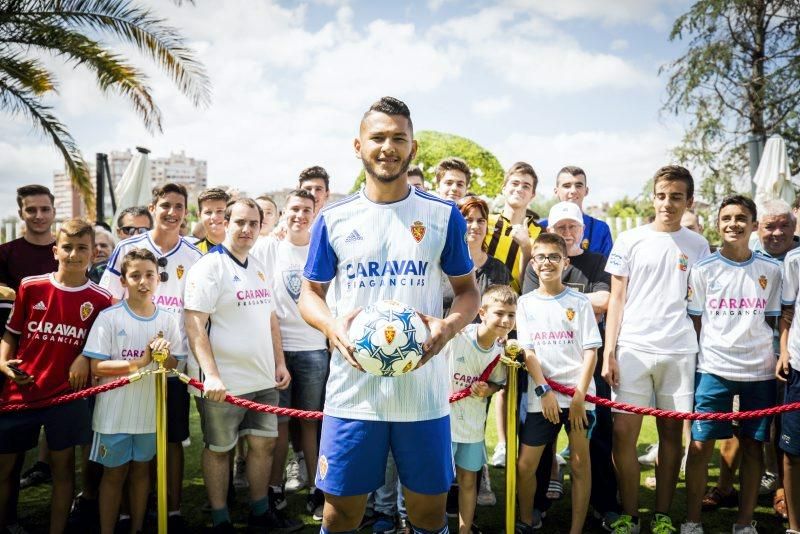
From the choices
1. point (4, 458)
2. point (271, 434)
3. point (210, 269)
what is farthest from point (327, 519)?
point (4, 458)

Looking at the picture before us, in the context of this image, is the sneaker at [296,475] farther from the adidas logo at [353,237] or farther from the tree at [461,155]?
the tree at [461,155]

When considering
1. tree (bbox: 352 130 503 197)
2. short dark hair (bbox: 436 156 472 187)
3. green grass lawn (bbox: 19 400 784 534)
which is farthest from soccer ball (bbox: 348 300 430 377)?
tree (bbox: 352 130 503 197)

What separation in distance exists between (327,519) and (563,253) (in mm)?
2469

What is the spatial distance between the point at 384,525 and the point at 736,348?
112 inches

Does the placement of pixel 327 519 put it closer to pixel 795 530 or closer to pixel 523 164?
pixel 795 530

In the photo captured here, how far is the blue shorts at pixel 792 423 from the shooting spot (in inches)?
158

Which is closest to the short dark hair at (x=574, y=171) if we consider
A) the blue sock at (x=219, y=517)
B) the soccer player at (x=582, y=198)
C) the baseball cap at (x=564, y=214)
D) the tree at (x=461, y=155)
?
the soccer player at (x=582, y=198)

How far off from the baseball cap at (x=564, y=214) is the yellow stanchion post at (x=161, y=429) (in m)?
3.15

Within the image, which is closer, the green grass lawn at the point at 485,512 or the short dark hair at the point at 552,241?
the short dark hair at the point at 552,241

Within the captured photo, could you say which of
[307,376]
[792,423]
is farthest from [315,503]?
[792,423]

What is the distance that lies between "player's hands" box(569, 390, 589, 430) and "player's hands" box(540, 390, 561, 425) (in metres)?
0.09

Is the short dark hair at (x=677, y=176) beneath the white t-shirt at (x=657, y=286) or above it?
above

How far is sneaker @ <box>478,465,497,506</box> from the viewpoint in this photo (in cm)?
486

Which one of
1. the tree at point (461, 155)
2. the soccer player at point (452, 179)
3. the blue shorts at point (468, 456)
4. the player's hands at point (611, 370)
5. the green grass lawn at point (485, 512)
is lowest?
the green grass lawn at point (485, 512)
